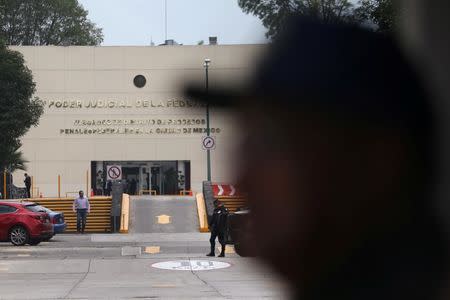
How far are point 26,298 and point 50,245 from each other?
39.5ft

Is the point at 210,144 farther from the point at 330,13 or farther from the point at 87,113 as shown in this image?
the point at 87,113

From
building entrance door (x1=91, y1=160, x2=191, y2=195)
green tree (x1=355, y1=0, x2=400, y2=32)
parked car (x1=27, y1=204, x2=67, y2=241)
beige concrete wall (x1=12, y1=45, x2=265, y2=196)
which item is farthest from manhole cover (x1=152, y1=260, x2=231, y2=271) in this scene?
building entrance door (x1=91, y1=160, x2=191, y2=195)

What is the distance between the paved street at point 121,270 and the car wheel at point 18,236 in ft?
0.87

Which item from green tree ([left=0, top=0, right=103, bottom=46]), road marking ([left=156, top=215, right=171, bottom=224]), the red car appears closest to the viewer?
the red car

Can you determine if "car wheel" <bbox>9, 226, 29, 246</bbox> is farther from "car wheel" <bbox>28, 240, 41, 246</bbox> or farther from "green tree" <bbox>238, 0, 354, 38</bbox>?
"green tree" <bbox>238, 0, 354, 38</bbox>

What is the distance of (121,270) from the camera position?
56.5 ft

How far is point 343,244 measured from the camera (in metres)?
1.12

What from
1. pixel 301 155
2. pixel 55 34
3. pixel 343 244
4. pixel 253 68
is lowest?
pixel 343 244

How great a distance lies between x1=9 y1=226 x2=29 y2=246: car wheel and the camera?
2380cm

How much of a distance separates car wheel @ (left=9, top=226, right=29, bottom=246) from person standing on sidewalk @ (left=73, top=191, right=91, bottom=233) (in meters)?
4.33

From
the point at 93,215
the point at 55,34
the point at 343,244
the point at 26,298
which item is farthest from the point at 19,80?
the point at 343,244

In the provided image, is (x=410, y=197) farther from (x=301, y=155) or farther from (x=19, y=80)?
(x=19, y=80)

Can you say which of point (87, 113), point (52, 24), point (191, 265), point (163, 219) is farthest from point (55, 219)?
point (52, 24)

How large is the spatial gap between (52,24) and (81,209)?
38.5 metres
